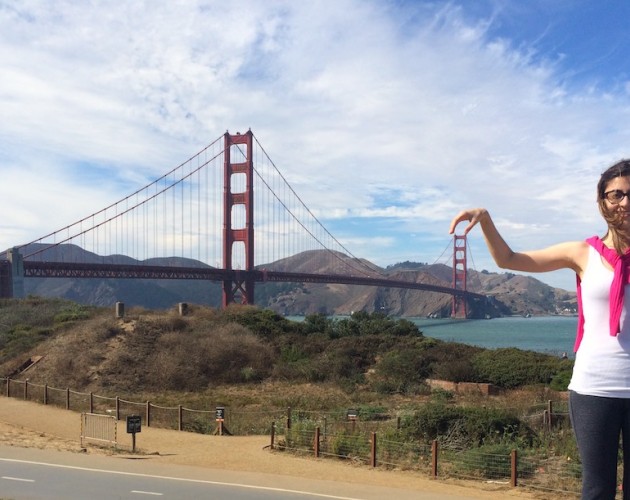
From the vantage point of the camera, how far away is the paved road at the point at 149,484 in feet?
29.6

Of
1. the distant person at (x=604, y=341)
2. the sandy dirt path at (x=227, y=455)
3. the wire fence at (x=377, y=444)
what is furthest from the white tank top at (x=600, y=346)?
the wire fence at (x=377, y=444)

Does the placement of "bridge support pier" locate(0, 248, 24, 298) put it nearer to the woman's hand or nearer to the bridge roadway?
the bridge roadway

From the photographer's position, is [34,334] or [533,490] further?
[34,334]

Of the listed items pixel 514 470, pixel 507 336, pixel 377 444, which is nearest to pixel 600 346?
pixel 514 470

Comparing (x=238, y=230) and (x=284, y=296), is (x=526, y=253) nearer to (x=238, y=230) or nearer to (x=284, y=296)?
(x=238, y=230)

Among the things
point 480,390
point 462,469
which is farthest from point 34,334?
point 462,469

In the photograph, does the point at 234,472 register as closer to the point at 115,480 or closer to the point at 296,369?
the point at 115,480

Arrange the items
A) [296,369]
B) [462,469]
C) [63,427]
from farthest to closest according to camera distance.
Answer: [296,369], [63,427], [462,469]

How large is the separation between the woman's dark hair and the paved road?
803 centimetres

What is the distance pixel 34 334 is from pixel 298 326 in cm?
1354

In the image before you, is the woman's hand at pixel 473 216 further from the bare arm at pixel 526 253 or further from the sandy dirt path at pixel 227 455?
the sandy dirt path at pixel 227 455

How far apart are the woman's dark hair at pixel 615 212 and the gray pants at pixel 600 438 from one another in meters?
0.49

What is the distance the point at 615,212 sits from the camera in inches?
77.1

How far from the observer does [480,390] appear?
21484mm
